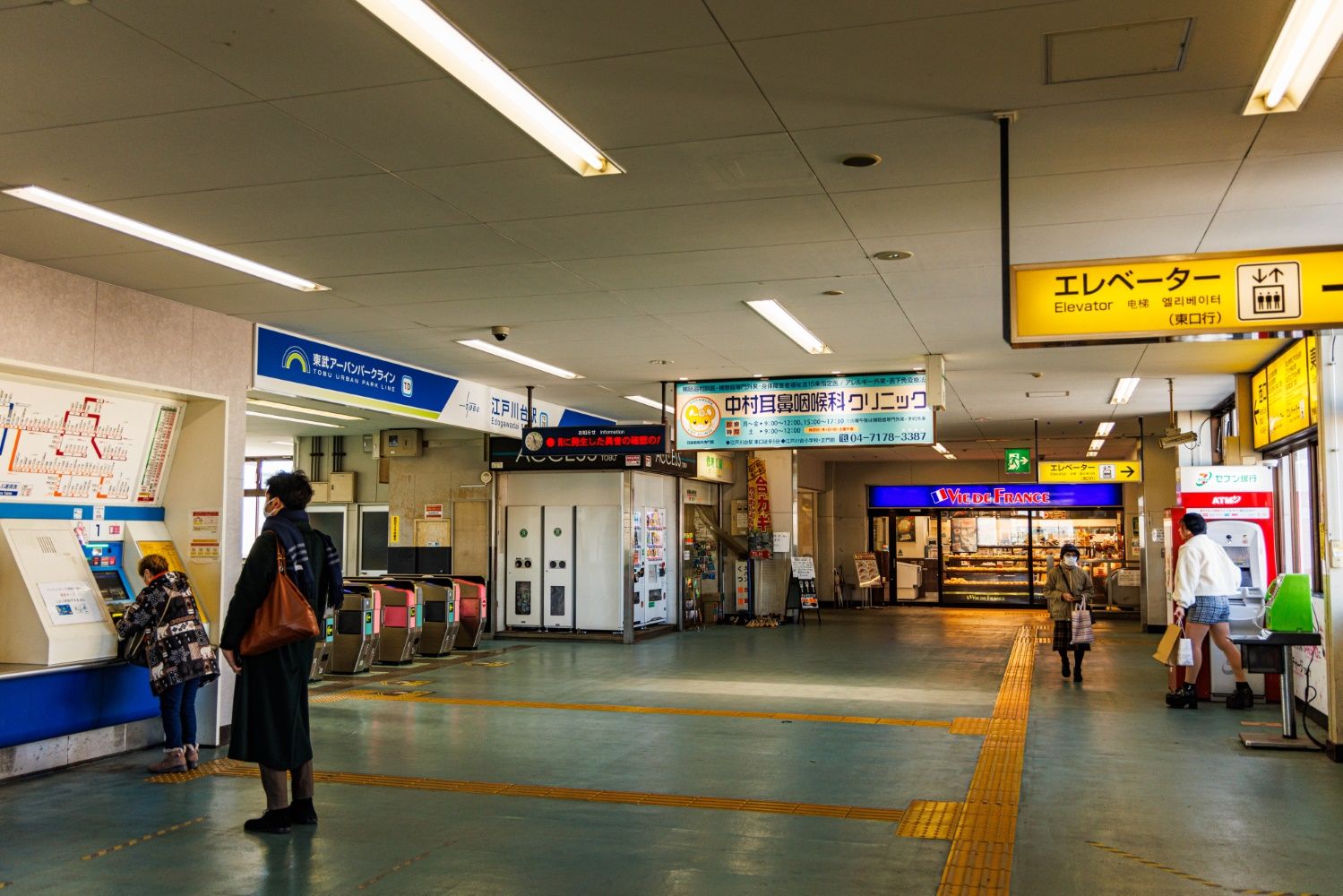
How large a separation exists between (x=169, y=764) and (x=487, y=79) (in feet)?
15.3

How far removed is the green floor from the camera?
4.55 m

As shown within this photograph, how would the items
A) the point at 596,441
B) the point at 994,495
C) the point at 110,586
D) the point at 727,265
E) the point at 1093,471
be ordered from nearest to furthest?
the point at 727,265, the point at 110,586, the point at 596,441, the point at 1093,471, the point at 994,495

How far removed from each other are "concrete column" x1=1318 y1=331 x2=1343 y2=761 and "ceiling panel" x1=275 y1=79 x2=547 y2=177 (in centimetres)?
A: 525

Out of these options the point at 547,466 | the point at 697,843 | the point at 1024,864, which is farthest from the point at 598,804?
the point at 547,466

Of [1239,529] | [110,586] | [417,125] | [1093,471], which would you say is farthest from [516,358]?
[1093,471]

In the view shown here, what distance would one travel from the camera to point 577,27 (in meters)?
3.62

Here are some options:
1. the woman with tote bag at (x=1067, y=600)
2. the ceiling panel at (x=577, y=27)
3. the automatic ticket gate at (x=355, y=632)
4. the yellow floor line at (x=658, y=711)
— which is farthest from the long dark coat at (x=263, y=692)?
the woman with tote bag at (x=1067, y=600)

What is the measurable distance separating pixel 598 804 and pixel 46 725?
338 centimetres

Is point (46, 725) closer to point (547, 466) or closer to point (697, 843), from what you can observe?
point (697, 843)

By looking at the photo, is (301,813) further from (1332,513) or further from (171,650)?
(1332,513)

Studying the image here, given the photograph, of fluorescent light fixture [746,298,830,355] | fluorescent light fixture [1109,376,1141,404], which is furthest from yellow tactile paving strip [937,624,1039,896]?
fluorescent light fixture [1109,376,1141,404]

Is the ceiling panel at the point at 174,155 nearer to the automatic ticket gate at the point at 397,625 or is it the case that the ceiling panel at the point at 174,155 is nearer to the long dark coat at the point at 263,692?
the long dark coat at the point at 263,692

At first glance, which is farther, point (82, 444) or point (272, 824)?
point (82, 444)

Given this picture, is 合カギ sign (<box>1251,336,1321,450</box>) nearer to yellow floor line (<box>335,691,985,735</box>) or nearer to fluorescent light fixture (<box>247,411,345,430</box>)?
yellow floor line (<box>335,691,985,735</box>)
